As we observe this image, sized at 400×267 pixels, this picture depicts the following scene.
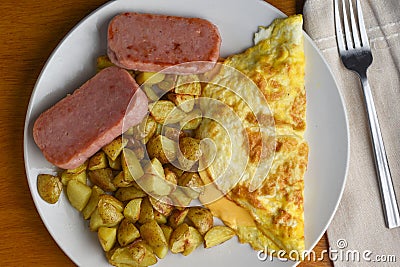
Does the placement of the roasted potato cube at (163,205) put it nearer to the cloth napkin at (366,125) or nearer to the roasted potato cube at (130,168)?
the roasted potato cube at (130,168)

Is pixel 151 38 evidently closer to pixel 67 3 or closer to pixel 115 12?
pixel 115 12

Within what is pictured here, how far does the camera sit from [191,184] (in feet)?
8.24

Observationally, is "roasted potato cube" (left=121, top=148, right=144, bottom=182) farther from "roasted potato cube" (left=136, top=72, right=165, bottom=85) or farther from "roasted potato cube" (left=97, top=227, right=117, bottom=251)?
"roasted potato cube" (left=136, top=72, right=165, bottom=85)

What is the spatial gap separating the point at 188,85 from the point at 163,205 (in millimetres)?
506

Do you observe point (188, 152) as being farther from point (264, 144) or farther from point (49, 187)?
point (49, 187)

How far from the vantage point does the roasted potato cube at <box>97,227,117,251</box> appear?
246 centimetres

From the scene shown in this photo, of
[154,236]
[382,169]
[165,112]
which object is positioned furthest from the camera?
[382,169]

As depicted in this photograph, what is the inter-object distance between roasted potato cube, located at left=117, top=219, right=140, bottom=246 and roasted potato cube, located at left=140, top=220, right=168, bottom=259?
3 centimetres

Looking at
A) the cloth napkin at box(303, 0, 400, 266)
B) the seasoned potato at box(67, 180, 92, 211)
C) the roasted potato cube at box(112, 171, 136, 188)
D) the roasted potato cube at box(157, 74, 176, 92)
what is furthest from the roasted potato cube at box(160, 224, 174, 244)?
the cloth napkin at box(303, 0, 400, 266)

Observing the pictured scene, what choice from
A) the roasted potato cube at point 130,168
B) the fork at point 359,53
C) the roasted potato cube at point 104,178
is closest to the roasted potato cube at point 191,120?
the roasted potato cube at point 130,168

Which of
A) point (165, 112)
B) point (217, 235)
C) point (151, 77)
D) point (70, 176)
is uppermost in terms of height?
point (151, 77)

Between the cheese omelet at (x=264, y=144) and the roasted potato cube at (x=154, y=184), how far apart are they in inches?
7.3

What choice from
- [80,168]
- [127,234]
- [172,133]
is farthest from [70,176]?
[172,133]

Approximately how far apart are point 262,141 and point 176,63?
476 millimetres
